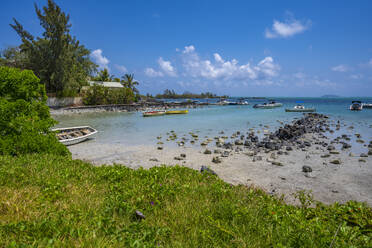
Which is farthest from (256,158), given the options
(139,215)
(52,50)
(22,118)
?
(52,50)

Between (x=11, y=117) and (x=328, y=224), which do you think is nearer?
(x=328, y=224)

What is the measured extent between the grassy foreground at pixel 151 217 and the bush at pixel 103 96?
54.7 m

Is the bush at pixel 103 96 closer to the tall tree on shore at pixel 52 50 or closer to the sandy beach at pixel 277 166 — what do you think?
the tall tree on shore at pixel 52 50

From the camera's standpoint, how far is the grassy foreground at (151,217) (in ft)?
8.34

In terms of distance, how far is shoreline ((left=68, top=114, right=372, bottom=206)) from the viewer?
24.5 feet

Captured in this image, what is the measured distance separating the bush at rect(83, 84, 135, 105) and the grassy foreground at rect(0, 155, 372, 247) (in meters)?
54.7

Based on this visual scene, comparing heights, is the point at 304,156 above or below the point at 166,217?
below

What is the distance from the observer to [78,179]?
4.77 metres

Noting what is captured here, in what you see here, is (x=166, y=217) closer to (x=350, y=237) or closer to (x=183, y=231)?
(x=183, y=231)

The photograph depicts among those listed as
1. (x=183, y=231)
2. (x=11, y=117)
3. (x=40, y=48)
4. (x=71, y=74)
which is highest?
(x=40, y=48)

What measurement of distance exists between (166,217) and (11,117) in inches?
278

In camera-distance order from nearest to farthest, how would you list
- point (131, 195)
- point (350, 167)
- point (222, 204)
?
point (222, 204), point (131, 195), point (350, 167)

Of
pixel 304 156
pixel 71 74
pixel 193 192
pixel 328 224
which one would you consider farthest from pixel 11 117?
pixel 71 74

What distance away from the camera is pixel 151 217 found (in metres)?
3.30
